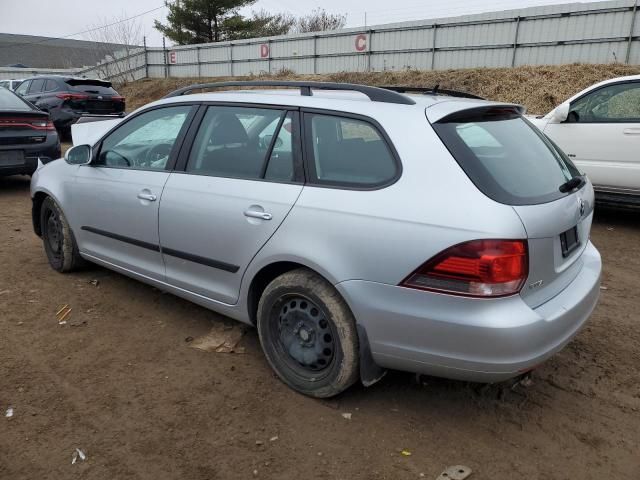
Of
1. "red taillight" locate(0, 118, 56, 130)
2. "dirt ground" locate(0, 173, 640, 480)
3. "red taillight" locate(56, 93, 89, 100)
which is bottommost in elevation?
"dirt ground" locate(0, 173, 640, 480)

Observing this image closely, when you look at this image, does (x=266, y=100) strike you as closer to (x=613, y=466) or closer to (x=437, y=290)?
(x=437, y=290)

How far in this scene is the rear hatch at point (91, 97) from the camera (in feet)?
46.3

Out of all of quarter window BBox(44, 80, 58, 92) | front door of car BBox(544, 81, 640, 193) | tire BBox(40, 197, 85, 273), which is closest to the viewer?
tire BBox(40, 197, 85, 273)

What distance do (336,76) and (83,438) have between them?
62.4 ft

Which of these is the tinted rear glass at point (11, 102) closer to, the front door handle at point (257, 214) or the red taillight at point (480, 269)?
the front door handle at point (257, 214)

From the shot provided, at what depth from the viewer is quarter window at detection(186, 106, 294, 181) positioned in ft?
9.78

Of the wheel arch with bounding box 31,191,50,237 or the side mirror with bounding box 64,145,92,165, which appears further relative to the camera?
the wheel arch with bounding box 31,191,50,237

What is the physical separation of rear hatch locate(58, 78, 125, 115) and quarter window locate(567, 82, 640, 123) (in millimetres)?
12195

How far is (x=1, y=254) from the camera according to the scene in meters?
5.24

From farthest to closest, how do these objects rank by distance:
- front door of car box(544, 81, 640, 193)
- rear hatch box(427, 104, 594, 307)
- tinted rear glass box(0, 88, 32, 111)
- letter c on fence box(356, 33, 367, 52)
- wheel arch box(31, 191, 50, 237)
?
letter c on fence box(356, 33, 367, 52) < tinted rear glass box(0, 88, 32, 111) < front door of car box(544, 81, 640, 193) < wheel arch box(31, 191, 50, 237) < rear hatch box(427, 104, 594, 307)

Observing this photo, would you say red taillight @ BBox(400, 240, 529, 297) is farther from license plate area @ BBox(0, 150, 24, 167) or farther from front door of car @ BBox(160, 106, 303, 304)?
license plate area @ BBox(0, 150, 24, 167)

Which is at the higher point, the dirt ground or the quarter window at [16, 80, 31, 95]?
the quarter window at [16, 80, 31, 95]

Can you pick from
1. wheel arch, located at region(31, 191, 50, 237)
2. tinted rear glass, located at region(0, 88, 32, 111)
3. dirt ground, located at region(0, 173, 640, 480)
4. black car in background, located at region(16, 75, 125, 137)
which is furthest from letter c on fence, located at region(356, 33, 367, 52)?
dirt ground, located at region(0, 173, 640, 480)

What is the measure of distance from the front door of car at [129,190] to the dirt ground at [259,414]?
52cm
